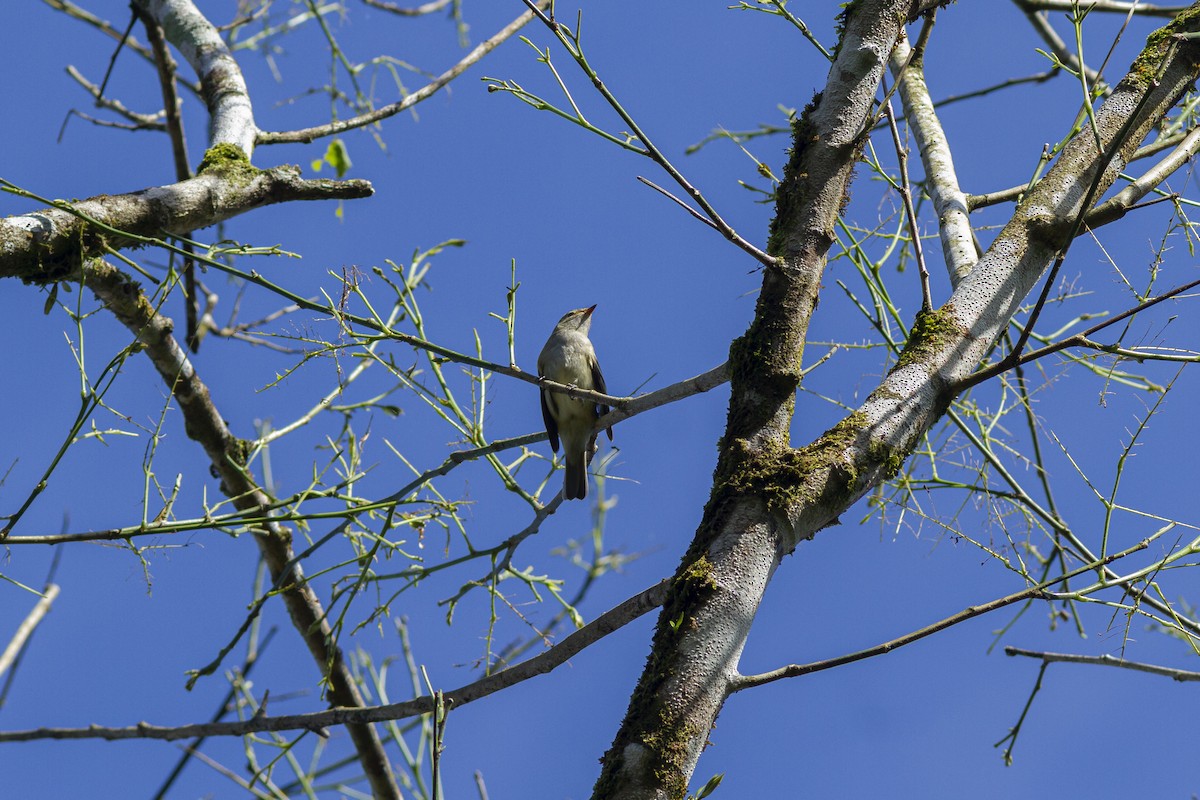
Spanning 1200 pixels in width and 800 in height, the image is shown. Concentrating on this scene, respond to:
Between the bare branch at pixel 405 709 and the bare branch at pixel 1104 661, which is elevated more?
the bare branch at pixel 1104 661

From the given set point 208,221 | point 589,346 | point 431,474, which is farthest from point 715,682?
point 589,346

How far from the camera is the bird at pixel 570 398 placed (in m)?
6.42

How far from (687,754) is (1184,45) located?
8.80ft

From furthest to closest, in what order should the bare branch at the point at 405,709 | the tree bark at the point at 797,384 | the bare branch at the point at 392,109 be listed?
1. the bare branch at the point at 392,109
2. the bare branch at the point at 405,709
3. the tree bark at the point at 797,384

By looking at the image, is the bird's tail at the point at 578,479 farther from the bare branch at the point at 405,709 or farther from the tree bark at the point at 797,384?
the tree bark at the point at 797,384

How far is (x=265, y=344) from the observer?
6.05m

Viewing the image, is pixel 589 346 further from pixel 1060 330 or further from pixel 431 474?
pixel 431 474

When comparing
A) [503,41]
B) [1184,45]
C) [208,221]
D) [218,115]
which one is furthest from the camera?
[503,41]

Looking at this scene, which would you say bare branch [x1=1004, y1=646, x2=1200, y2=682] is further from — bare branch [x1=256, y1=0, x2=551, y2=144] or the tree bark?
bare branch [x1=256, y1=0, x2=551, y2=144]

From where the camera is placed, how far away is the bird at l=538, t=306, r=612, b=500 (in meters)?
6.42

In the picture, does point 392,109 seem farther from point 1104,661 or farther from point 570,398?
point 1104,661

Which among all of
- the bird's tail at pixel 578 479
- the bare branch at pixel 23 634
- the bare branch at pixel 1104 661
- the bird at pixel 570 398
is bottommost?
the bare branch at pixel 23 634

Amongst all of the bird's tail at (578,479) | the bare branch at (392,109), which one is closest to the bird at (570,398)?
the bird's tail at (578,479)

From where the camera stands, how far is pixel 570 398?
6.26m
